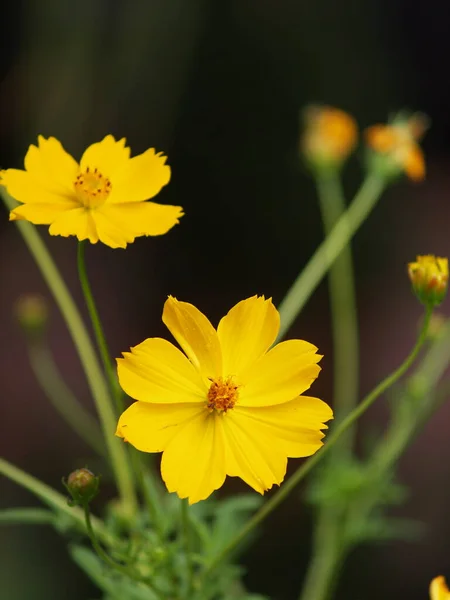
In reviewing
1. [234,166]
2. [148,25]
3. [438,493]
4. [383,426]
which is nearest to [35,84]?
[148,25]

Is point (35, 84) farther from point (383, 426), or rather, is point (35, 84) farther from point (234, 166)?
point (383, 426)

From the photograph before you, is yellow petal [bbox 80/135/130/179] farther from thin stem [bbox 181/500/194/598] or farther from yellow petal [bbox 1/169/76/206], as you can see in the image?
thin stem [bbox 181/500/194/598]

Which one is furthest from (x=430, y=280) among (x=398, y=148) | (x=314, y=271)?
(x=398, y=148)

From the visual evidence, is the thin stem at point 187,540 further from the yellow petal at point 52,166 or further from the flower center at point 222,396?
the yellow petal at point 52,166

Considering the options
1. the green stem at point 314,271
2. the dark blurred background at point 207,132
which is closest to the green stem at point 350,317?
the dark blurred background at point 207,132

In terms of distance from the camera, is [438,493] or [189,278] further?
[189,278]

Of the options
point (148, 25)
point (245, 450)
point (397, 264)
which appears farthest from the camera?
point (397, 264)

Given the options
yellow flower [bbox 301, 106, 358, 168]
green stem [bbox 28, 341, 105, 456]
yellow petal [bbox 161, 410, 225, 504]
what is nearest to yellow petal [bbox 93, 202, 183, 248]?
yellow petal [bbox 161, 410, 225, 504]
